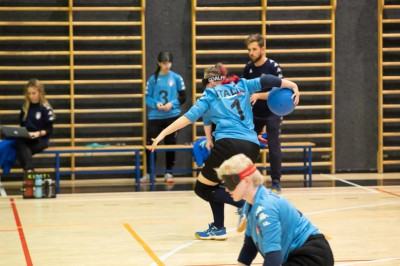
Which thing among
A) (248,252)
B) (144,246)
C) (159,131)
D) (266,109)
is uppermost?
(266,109)

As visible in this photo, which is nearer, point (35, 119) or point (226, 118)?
point (226, 118)

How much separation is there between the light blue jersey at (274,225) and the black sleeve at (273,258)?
0.02m

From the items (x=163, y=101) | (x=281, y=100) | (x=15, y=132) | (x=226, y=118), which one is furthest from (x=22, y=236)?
(x=163, y=101)

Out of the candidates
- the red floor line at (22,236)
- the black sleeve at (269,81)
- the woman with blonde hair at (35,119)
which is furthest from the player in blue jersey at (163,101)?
the black sleeve at (269,81)

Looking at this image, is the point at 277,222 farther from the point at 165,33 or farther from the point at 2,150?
the point at 165,33

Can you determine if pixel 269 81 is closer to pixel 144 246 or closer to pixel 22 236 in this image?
pixel 144 246

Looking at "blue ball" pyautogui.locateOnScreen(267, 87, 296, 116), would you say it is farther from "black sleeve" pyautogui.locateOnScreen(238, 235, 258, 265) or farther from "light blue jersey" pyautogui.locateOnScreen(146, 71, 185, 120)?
"light blue jersey" pyautogui.locateOnScreen(146, 71, 185, 120)

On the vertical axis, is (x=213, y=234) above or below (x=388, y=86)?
below

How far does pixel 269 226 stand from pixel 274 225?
3 cm

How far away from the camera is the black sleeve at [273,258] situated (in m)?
3.70

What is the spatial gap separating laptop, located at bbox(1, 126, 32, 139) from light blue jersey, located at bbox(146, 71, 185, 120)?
1934mm

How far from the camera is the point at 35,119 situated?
1074cm

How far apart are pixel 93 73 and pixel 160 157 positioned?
1735mm

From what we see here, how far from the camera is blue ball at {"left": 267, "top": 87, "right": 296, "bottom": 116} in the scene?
6.87 metres
